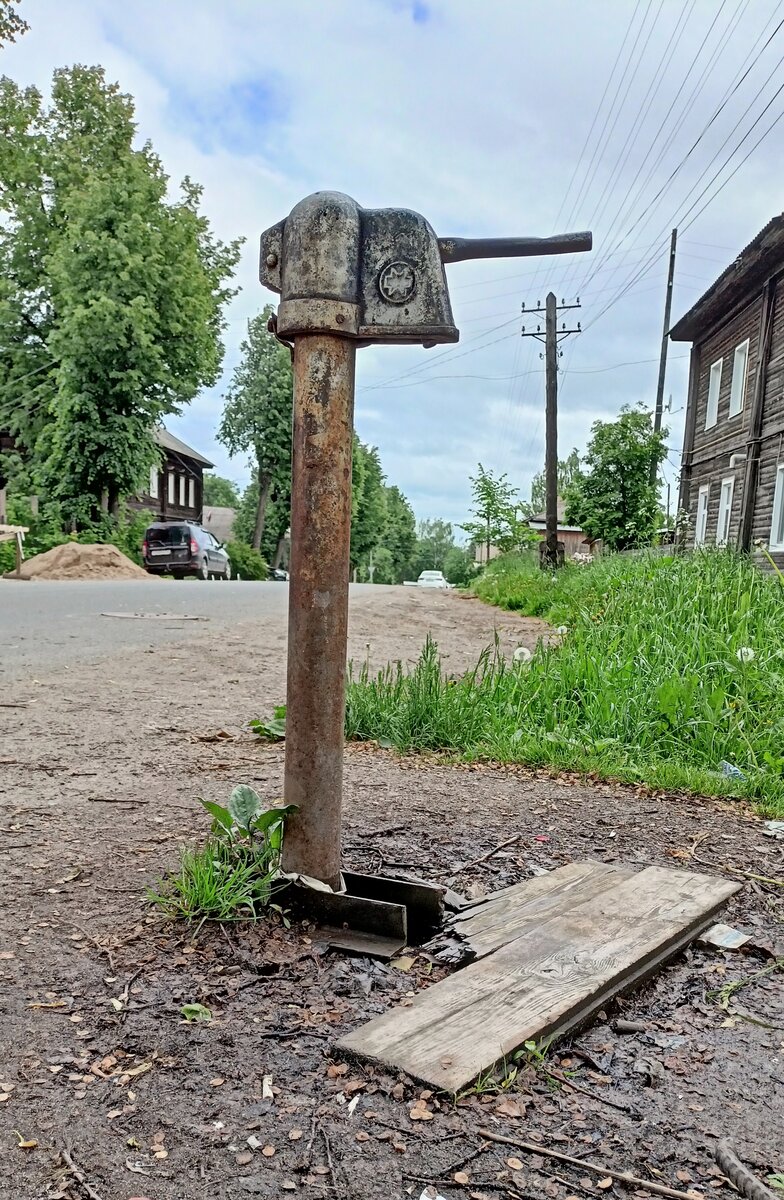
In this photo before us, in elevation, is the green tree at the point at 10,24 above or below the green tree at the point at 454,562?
above

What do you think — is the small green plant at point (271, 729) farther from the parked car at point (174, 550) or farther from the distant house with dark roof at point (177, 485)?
the distant house with dark roof at point (177, 485)

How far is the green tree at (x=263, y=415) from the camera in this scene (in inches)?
2048

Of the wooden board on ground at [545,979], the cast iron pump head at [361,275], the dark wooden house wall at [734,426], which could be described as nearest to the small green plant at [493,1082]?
the wooden board on ground at [545,979]

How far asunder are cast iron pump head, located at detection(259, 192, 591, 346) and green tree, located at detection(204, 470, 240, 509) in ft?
362

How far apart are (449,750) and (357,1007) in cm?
234

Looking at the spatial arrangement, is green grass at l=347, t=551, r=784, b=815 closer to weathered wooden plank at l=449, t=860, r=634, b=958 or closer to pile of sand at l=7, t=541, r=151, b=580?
weathered wooden plank at l=449, t=860, r=634, b=958

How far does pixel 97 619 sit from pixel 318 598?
7438 mm

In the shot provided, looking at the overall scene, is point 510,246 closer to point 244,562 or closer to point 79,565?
point 79,565

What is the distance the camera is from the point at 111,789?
10.1 ft

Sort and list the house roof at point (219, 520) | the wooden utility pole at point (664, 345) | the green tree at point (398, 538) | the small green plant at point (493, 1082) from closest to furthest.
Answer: the small green plant at point (493, 1082), the wooden utility pole at point (664, 345), the house roof at point (219, 520), the green tree at point (398, 538)

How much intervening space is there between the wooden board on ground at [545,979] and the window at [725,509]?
18370mm

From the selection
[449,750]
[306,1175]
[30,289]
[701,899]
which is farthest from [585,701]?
[30,289]

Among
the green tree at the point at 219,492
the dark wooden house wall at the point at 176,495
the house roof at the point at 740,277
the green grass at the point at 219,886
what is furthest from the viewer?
the green tree at the point at 219,492

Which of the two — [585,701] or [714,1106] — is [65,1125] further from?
[585,701]
